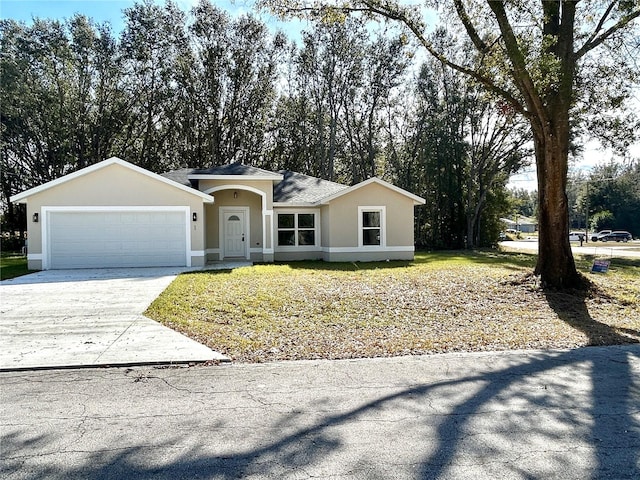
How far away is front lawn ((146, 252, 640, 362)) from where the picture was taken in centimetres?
641

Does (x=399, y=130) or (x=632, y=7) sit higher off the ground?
(x=399, y=130)

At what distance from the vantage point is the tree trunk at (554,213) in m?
10.2

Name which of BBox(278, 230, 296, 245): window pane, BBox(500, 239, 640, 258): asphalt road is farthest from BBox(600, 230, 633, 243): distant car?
BBox(278, 230, 296, 245): window pane

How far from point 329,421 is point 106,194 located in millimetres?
13844

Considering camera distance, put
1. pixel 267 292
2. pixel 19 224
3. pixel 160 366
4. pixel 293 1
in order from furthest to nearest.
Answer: pixel 19 224 < pixel 293 1 < pixel 267 292 < pixel 160 366

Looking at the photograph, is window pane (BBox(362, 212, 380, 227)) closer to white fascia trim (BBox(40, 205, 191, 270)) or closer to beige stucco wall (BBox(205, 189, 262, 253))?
beige stucco wall (BBox(205, 189, 262, 253))

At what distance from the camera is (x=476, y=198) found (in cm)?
3238

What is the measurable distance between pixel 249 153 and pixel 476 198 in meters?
16.5

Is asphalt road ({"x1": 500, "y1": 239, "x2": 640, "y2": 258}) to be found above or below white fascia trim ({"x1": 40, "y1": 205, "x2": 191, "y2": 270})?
below

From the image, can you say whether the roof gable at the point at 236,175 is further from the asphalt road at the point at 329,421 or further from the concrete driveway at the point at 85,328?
the asphalt road at the point at 329,421

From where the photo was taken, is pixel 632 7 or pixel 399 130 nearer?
pixel 632 7

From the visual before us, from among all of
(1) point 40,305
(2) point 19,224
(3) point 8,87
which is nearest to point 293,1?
(1) point 40,305

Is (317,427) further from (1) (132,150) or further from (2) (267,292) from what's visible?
(1) (132,150)

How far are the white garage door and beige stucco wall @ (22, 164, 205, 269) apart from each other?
34 centimetres
